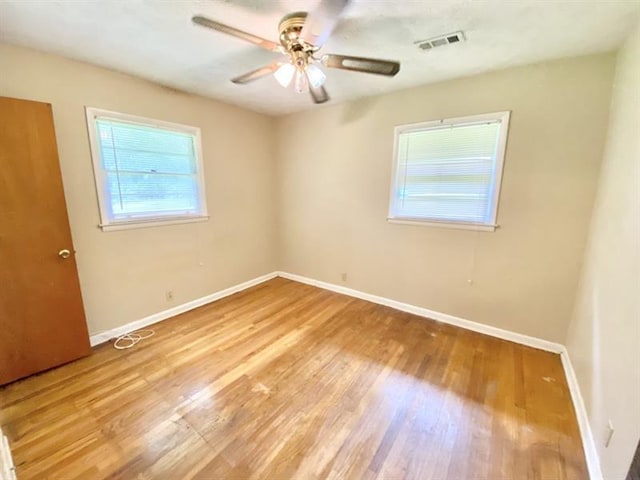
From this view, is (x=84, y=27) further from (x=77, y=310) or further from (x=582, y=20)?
(x=582, y=20)

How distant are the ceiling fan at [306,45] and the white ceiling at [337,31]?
15 cm

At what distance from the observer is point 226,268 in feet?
12.1

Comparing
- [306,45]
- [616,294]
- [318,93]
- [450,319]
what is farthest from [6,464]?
[450,319]

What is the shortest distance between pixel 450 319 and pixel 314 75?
2.76m

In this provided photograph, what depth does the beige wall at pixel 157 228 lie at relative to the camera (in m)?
2.20

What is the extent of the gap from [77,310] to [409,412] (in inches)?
110

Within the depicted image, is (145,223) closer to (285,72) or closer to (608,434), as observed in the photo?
(285,72)

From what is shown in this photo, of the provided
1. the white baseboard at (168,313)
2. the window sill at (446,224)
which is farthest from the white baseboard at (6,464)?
the window sill at (446,224)

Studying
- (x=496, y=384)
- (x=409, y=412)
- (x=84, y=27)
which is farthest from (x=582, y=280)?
(x=84, y=27)

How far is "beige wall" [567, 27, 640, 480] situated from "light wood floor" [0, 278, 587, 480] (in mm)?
343

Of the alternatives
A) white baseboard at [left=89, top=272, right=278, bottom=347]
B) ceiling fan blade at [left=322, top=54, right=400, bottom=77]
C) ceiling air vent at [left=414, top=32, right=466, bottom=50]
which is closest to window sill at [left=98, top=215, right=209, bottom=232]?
white baseboard at [left=89, top=272, right=278, bottom=347]

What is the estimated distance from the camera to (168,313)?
3082mm

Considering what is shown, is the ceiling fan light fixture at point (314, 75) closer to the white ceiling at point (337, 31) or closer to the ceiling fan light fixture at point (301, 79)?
the ceiling fan light fixture at point (301, 79)

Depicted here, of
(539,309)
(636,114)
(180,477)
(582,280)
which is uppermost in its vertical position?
(636,114)
